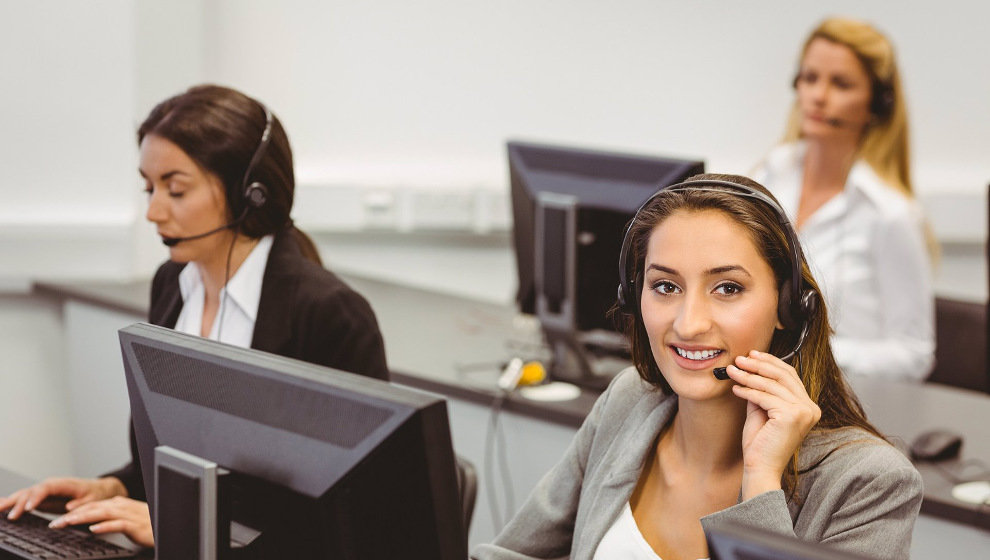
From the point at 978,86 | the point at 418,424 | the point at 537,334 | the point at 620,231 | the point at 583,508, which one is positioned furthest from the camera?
the point at 978,86

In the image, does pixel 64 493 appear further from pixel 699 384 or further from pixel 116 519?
pixel 699 384

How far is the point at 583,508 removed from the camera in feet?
4.70

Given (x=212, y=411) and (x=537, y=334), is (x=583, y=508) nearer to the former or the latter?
(x=212, y=411)

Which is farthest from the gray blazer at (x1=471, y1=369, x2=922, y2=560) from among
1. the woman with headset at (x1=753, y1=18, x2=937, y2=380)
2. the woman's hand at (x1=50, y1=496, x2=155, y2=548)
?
the woman with headset at (x1=753, y1=18, x2=937, y2=380)

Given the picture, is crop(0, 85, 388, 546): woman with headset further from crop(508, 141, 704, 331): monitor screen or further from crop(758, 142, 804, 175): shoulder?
crop(758, 142, 804, 175): shoulder

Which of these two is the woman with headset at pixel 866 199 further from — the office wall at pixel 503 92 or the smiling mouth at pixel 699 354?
the smiling mouth at pixel 699 354

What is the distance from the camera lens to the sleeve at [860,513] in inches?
45.9

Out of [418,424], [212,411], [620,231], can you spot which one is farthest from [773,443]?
[620,231]

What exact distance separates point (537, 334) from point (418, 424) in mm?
1933

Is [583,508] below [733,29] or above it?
below

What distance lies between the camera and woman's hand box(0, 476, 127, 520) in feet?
5.14

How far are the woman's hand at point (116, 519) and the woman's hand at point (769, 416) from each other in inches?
30.7

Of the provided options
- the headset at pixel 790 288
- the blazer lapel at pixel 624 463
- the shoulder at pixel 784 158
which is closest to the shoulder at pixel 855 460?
the headset at pixel 790 288

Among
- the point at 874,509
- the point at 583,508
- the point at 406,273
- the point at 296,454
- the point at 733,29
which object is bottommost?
the point at 406,273
